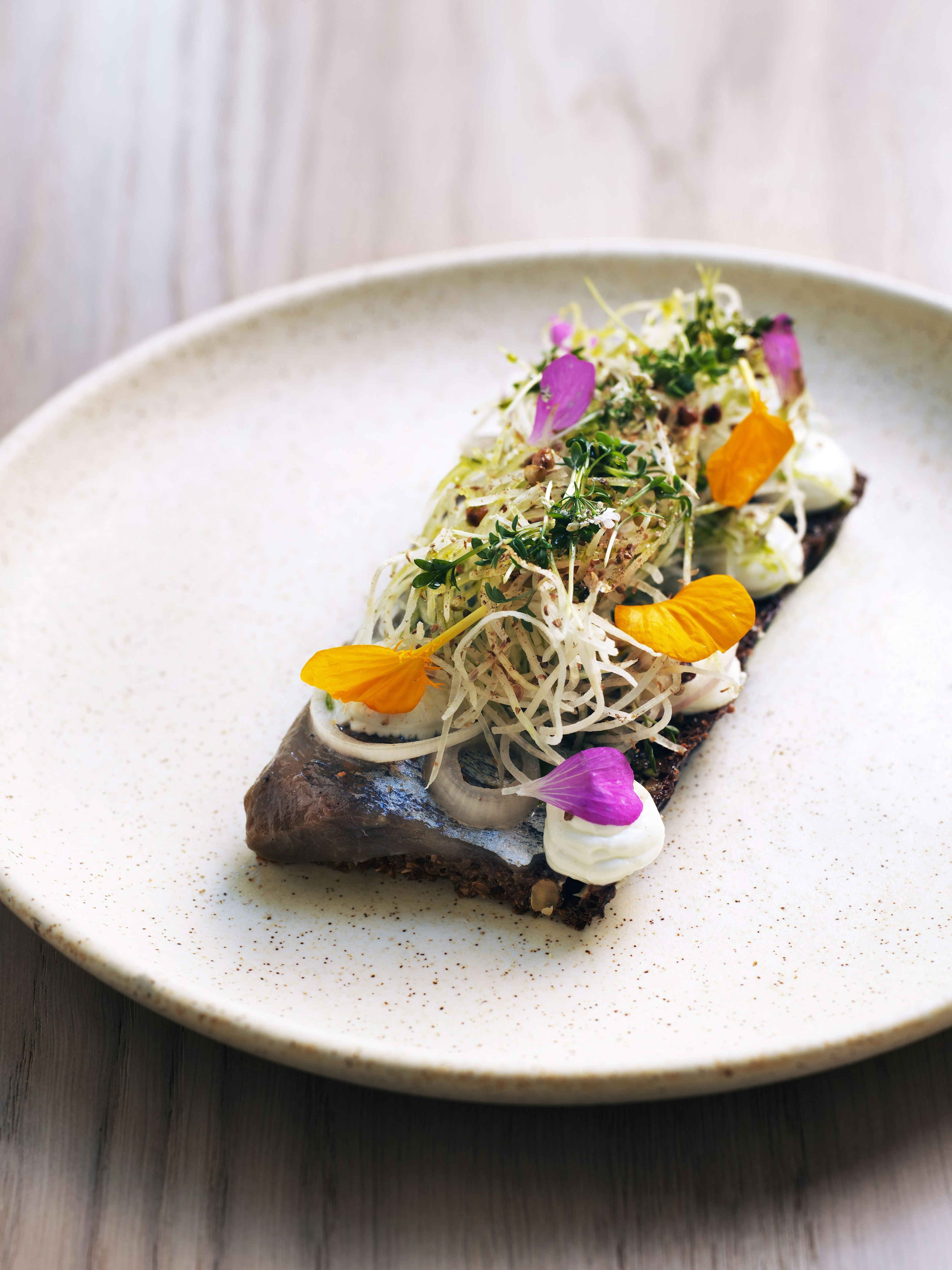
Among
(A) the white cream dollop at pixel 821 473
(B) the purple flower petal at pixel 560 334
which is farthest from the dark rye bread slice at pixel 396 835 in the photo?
(B) the purple flower petal at pixel 560 334

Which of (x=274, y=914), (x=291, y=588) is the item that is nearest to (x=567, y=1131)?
(x=274, y=914)

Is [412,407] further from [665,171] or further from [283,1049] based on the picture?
[283,1049]

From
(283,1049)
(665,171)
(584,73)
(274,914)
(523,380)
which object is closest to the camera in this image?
(283,1049)

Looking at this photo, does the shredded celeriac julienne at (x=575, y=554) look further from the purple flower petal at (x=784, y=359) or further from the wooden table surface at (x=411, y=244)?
the wooden table surface at (x=411, y=244)

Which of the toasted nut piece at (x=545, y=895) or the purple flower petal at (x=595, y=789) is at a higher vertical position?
the purple flower petal at (x=595, y=789)

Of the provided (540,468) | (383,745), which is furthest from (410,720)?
(540,468)

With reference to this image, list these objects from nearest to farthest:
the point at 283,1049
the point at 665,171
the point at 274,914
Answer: the point at 283,1049
the point at 274,914
the point at 665,171

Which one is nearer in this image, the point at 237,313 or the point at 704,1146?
the point at 704,1146
